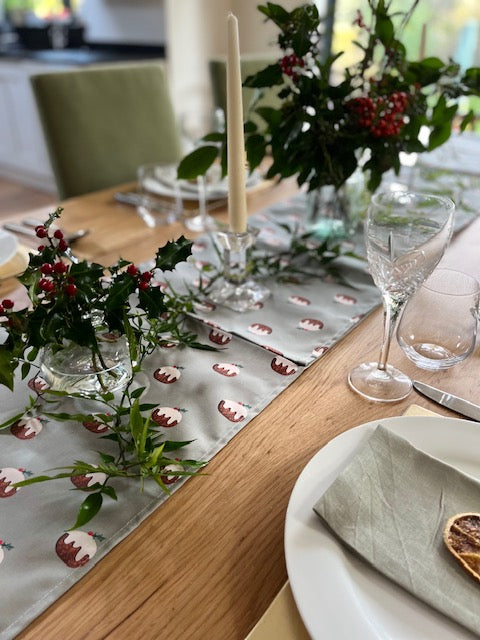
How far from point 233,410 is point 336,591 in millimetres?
248

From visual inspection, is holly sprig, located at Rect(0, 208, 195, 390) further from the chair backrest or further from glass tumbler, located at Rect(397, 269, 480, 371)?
the chair backrest

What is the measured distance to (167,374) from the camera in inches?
25.5

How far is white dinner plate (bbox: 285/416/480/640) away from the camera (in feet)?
1.18

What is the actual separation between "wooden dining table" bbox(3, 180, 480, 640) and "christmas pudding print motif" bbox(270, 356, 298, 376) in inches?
0.6

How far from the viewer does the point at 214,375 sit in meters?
0.65

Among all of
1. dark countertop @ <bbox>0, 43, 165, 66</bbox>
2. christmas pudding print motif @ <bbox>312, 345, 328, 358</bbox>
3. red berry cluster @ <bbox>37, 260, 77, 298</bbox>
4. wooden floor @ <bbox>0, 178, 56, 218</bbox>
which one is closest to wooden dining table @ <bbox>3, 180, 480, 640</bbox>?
christmas pudding print motif @ <bbox>312, 345, 328, 358</bbox>

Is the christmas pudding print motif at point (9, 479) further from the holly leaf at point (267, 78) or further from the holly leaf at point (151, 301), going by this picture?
the holly leaf at point (267, 78)

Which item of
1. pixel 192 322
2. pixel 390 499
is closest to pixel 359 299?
pixel 192 322

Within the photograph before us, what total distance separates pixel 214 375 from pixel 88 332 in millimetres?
189

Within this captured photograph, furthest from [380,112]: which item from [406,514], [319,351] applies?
[406,514]

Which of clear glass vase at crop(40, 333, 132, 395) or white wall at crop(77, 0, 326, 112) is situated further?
white wall at crop(77, 0, 326, 112)

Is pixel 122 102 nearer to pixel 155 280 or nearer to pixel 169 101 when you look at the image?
pixel 169 101

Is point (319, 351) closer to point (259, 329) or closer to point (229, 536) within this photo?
→ point (259, 329)

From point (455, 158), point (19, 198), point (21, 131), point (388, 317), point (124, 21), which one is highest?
point (124, 21)
